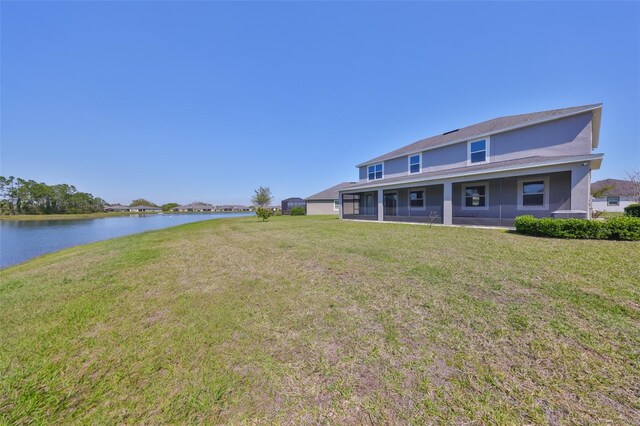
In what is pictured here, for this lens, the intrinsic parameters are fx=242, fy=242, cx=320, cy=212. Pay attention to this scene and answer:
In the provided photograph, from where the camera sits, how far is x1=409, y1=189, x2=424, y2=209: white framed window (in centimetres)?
1695

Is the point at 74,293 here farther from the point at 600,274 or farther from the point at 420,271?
the point at 600,274

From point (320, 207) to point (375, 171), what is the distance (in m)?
16.0

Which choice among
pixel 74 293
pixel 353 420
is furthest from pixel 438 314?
pixel 74 293

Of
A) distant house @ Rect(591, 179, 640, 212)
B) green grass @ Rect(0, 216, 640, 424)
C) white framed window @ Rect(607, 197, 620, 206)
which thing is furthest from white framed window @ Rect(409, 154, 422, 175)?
white framed window @ Rect(607, 197, 620, 206)

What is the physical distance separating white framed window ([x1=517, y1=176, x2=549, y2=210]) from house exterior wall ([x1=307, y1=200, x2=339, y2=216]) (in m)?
23.8

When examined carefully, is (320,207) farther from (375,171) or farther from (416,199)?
(416,199)

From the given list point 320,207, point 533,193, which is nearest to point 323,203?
point 320,207

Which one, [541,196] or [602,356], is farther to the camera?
[541,196]

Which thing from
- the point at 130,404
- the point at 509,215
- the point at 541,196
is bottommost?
the point at 130,404

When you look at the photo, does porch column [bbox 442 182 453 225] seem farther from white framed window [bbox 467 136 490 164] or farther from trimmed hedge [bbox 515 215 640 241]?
trimmed hedge [bbox 515 215 640 241]

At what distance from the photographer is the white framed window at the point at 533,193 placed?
37.6ft

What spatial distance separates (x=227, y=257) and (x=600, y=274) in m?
8.64

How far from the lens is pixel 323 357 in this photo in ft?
8.37

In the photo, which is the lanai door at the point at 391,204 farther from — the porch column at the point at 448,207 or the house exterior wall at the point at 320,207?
the house exterior wall at the point at 320,207
